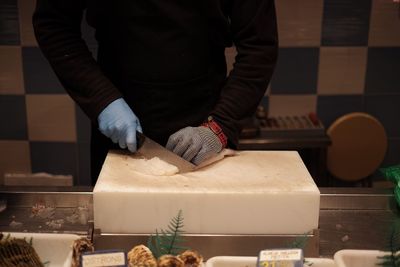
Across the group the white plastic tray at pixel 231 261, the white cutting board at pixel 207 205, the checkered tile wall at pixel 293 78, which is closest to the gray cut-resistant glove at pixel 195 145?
the white cutting board at pixel 207 205

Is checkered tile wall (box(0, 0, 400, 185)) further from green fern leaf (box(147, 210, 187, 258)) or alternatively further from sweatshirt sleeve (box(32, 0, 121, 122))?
green fern leaf (box(147, 210, 187, 258))

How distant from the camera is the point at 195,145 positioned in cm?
111

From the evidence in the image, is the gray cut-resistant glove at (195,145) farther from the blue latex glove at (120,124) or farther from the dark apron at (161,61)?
the dark apron at (161,61)

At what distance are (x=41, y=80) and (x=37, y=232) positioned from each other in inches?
54.6

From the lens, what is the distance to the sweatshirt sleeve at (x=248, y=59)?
4.17 feet

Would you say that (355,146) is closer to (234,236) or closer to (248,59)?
(248,59)

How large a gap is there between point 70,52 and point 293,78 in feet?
4.06

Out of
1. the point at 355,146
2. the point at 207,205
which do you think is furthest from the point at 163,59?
the point at 355,146

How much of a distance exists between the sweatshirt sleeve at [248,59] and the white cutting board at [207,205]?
11.7 inches

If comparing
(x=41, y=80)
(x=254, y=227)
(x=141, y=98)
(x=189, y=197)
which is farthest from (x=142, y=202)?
(x=41, y=80)

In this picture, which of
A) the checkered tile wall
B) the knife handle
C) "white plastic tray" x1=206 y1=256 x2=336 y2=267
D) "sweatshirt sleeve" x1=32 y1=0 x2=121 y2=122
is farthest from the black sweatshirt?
the checkered tile wall

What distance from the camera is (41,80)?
230 centimetres

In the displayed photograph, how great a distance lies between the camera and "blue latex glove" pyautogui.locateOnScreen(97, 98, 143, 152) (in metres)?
1.13

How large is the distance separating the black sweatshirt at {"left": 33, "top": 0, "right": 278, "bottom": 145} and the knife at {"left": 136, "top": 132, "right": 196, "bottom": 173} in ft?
0.46
